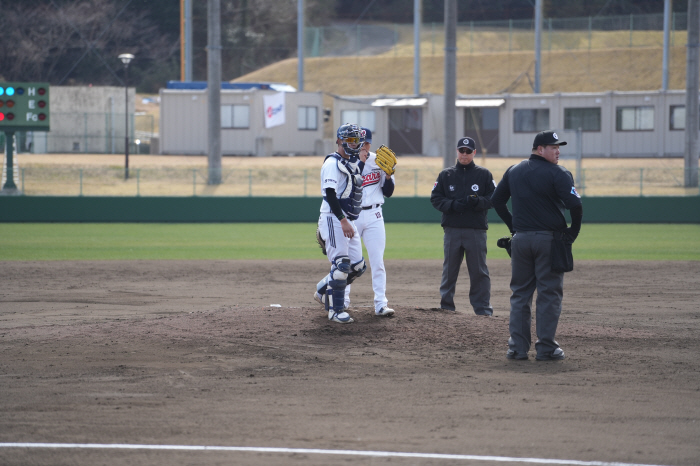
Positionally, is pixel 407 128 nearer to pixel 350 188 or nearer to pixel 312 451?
pixel 350 188

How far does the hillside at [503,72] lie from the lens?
49500mm

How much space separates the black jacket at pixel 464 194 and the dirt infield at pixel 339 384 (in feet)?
4.14

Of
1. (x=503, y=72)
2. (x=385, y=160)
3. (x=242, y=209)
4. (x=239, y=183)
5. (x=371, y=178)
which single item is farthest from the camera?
(x=503, y=72)

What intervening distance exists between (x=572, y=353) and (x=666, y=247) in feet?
42.6

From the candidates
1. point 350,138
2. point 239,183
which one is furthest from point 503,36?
point 350,138

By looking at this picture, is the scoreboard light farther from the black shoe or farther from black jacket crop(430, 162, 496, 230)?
the black shoe

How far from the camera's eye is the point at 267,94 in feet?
136

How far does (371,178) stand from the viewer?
9.19 m

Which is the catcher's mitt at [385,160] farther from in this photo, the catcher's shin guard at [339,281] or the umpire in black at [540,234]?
the umpire in black at [540,234]

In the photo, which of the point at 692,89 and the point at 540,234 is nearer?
the point at 540,234

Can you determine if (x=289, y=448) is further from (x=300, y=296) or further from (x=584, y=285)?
(x=584, y=285)

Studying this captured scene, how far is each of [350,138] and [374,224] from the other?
1.08 m

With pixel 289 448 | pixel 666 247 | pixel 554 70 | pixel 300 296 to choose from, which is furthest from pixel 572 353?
pixel 554 70

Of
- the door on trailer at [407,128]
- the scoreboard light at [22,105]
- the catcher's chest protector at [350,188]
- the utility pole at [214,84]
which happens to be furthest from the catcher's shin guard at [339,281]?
the door on trailer at [407,128]
